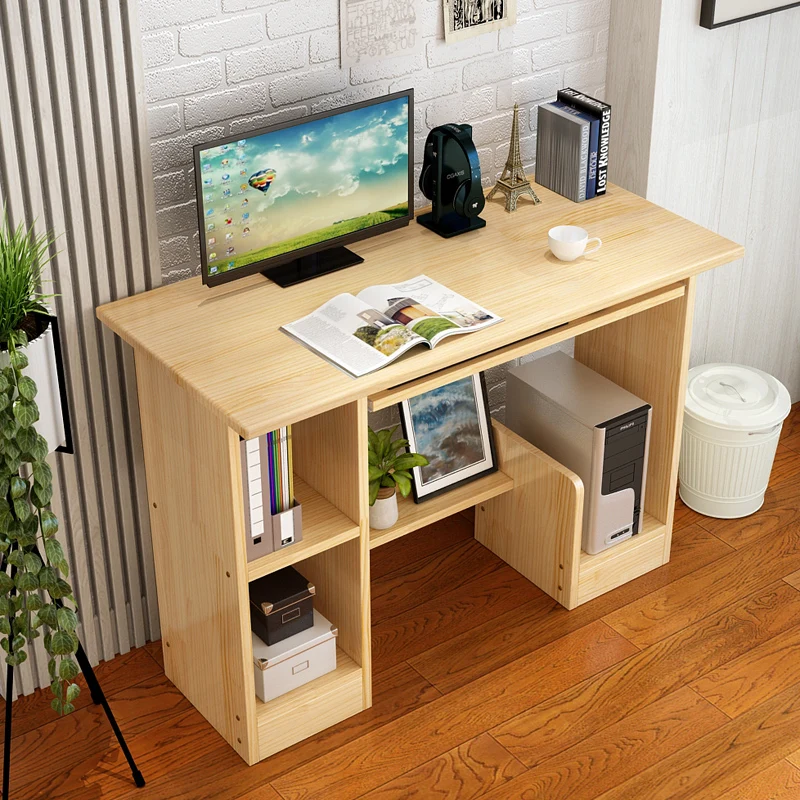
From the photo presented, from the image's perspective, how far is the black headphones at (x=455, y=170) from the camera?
2.58 m

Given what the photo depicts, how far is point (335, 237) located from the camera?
99.1 inches

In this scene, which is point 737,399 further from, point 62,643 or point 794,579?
point 62,643

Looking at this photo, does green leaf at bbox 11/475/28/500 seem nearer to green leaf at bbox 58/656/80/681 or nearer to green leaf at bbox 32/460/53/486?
green leaf at bbox 32/460/53/486

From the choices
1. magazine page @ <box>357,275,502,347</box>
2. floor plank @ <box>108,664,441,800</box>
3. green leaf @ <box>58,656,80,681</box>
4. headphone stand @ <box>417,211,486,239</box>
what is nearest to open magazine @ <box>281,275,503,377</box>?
magazine page @ <box>357,275,502,347</box>

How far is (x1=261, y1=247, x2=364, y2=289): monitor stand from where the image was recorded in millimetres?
2469

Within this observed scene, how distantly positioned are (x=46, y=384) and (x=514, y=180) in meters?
1.17

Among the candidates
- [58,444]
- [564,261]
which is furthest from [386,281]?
[58,444]

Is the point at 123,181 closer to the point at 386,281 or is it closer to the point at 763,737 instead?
the point at 386,281

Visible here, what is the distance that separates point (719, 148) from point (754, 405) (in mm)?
649

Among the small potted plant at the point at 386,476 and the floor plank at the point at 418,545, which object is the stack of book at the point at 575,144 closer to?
the small potted plant at the point at 386,476

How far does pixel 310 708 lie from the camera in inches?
98.9

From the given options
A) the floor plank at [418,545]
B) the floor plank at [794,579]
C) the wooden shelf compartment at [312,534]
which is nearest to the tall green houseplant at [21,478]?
the wooden shelf compartment at [312,534]

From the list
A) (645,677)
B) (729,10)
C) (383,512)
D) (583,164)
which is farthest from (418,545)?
(729,10)

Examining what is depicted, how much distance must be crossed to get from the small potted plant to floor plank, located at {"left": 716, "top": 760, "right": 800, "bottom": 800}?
33.9 inches
